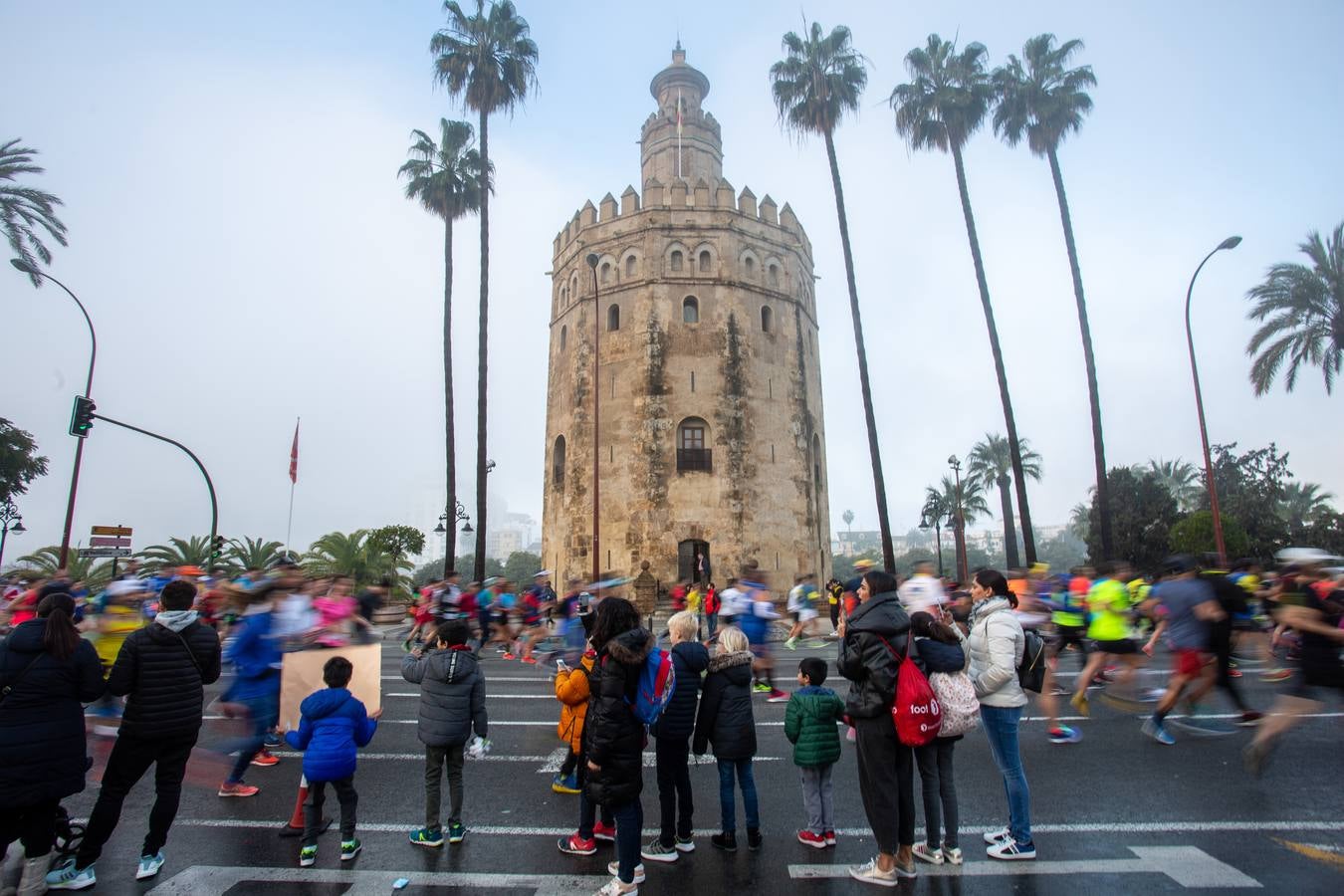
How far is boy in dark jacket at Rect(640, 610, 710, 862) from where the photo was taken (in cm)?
499

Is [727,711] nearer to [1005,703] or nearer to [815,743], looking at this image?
A: [815,743]

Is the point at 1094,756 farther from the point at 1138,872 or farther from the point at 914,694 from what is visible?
the point at 914,694

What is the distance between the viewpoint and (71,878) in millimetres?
4629

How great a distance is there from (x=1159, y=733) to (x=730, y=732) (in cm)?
573

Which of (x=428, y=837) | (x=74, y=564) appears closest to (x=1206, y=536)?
(x=428, y=837)

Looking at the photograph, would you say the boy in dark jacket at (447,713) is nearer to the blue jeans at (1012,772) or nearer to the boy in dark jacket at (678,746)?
the boy in dark jacket at (678,746)

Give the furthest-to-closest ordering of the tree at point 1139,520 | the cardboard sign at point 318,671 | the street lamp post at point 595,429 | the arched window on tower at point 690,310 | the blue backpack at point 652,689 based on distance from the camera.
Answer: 1. the tree at point 1139,520
2. the arched window on tower at point 690,310
3. the street lamp post at point 595,429
4. the cardboard sign at point 318,671
5. the blue backpack at point 652,689

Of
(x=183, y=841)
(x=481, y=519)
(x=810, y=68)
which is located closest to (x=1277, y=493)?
(x=810, y=68)

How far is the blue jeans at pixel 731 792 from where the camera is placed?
16.8ft

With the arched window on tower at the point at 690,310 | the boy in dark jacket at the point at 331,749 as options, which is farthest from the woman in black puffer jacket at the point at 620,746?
the arched window on tower at the point at 690,310

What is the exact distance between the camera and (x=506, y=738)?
333 inches

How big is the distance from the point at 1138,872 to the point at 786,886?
7.58 feet

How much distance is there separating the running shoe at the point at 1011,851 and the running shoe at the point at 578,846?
2.76 metres

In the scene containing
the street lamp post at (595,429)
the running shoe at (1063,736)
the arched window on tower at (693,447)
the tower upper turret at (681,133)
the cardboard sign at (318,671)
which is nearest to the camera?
the cardboard sign at (318,671)
